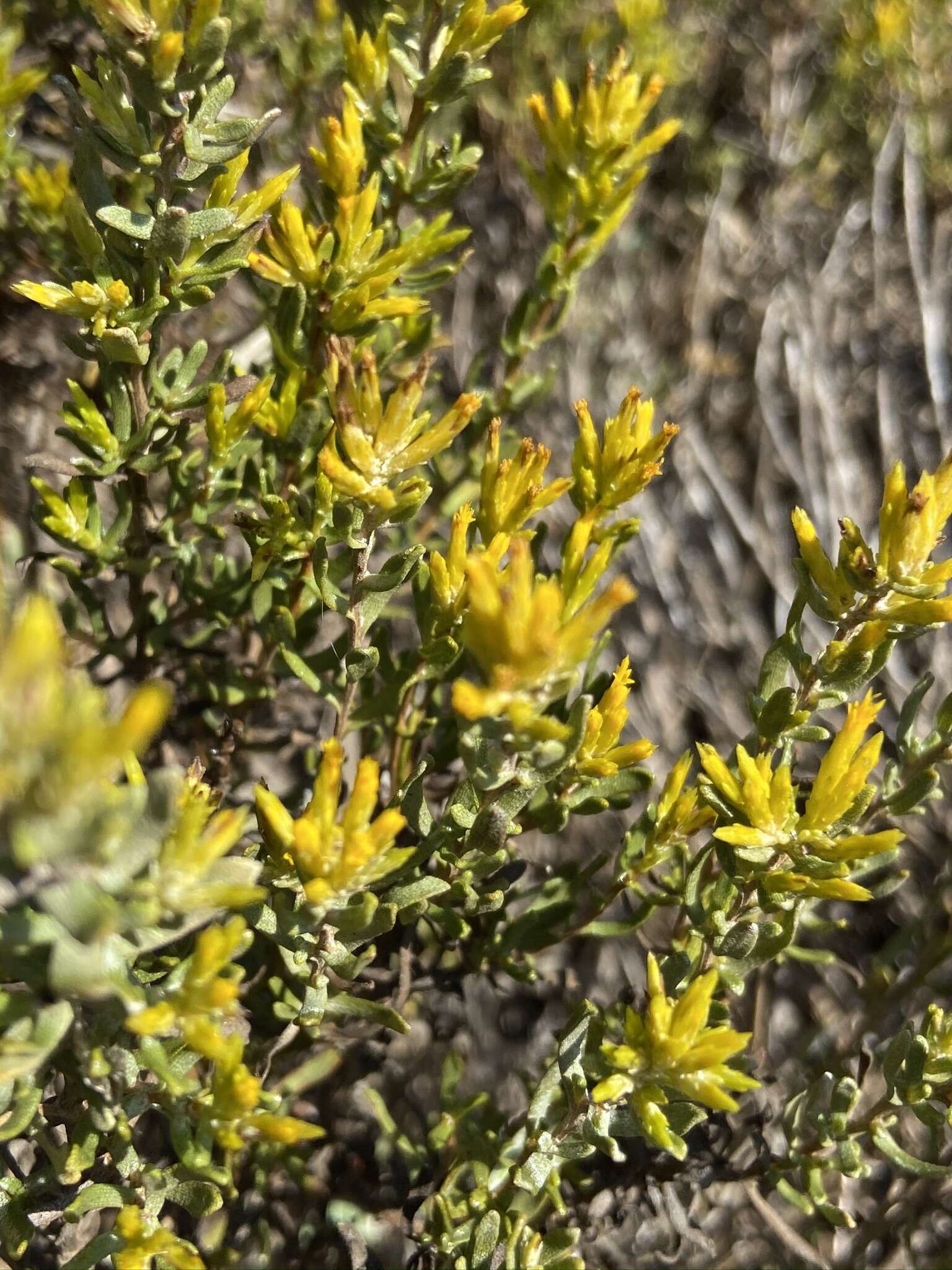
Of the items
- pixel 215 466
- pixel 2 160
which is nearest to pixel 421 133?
pixel 215 466

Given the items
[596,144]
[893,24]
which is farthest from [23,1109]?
[893,24]

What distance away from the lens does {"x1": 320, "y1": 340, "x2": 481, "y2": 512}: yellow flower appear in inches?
47.1

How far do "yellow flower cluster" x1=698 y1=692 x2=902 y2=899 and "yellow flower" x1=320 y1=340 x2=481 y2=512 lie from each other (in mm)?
498

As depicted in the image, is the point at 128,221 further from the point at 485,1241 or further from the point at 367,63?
the point at 485,1241

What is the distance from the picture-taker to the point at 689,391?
3.41 m

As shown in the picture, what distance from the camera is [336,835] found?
40.8 inches

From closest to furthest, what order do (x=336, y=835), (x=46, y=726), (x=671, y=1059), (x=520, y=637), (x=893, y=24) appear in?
(x=46, y=726)
(x=520, y=637)
(x=336, y=835)
(x=671, y=1059)
(x=893, y=24)

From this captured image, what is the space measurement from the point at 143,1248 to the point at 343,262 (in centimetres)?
124

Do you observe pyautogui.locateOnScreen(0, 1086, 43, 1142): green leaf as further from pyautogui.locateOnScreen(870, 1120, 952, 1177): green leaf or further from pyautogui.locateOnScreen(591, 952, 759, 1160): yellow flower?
pyautogui.locateOnScreen(870, 1120, 952, 1177): green leaf

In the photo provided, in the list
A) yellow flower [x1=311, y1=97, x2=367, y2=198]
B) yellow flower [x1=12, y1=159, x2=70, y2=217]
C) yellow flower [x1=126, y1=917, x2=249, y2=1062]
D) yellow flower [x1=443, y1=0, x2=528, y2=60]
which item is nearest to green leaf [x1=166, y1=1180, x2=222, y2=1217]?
yellow flower [x1=126, y1=917, x2=249, y2=1062]

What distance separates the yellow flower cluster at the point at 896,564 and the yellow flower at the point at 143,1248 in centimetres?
109

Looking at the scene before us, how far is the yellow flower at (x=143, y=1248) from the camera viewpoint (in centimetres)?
111

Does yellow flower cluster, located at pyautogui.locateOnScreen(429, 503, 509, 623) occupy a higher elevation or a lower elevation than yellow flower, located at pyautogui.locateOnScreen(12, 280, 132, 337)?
lower

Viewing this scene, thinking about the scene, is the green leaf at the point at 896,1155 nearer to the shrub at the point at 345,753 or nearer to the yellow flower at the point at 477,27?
the shrub at the point at 345,753
